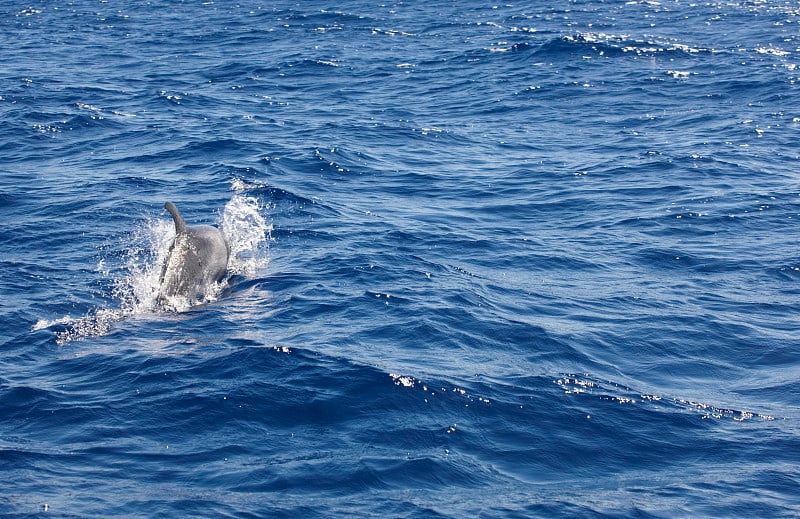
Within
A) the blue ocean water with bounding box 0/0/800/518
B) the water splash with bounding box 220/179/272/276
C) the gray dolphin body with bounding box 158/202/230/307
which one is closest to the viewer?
the blue ocean water with bounding box 0/0/800/518

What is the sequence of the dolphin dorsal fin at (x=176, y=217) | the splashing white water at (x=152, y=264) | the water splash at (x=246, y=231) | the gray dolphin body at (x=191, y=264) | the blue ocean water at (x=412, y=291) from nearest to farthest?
the blue ocean water at (x=412, y=291), the splashing white water at (x=152, y=264), the gray dolphin body at (x=191, y=264), the dolphin dorsal fin at (x=176, y=217), the water splash at (x=246, y=231)

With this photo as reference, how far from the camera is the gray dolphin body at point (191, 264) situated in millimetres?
15219

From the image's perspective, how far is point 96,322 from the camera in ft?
47.5

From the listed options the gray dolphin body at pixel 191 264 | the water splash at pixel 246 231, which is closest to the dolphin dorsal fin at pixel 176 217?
the gray dolphin body at pixel 191 264

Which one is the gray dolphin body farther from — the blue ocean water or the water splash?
the water splash

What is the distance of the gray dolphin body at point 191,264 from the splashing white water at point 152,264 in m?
0.14

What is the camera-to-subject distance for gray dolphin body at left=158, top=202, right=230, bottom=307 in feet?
49.9

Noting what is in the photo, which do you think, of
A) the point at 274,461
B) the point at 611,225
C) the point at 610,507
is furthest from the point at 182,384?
the point at 611,225

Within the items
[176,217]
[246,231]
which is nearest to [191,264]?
[176,217]

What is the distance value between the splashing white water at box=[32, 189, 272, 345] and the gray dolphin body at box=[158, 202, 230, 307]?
0.45 ft

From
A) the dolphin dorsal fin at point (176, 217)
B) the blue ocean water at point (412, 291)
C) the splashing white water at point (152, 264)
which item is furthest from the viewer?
the dolphin dorsal fin at point (176, 217)

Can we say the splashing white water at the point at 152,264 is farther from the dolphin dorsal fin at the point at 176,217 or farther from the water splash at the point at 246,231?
the dolphin dorsal fin at the point at 176,217

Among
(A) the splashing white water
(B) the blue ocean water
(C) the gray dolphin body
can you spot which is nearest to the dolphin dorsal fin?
(C) the gray dolphin body

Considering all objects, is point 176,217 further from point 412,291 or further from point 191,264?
point 412,291
